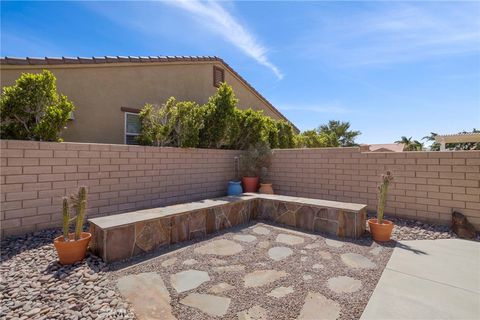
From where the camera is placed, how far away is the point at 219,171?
28.3ft

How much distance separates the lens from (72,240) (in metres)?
3.56

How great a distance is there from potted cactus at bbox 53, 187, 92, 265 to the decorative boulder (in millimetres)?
7470

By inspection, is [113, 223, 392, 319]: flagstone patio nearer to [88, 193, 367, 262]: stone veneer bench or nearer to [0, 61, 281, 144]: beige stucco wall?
[88, 193, 367, 262]: stone veneer bench

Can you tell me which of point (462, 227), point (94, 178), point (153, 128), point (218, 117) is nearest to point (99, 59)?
point (153, 128)

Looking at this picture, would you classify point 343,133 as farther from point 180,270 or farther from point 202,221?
point 180,270

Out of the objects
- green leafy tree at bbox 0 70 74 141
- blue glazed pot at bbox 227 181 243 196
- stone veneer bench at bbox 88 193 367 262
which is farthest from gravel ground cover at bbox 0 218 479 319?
blue glazed pot at bbox 227 181 243 196

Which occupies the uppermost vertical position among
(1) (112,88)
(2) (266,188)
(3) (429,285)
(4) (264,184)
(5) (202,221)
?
(1) (112,88)

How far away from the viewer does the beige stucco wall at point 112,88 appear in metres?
7.53

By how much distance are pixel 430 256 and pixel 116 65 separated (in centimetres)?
→ 1042

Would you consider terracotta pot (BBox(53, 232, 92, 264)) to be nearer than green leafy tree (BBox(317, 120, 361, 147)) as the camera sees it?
Yes

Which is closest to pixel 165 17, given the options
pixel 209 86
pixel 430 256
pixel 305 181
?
pixel 209 86

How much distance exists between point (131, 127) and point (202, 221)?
582 centimetres

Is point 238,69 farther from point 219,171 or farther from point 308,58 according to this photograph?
point 219,171

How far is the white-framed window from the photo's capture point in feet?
29.5
